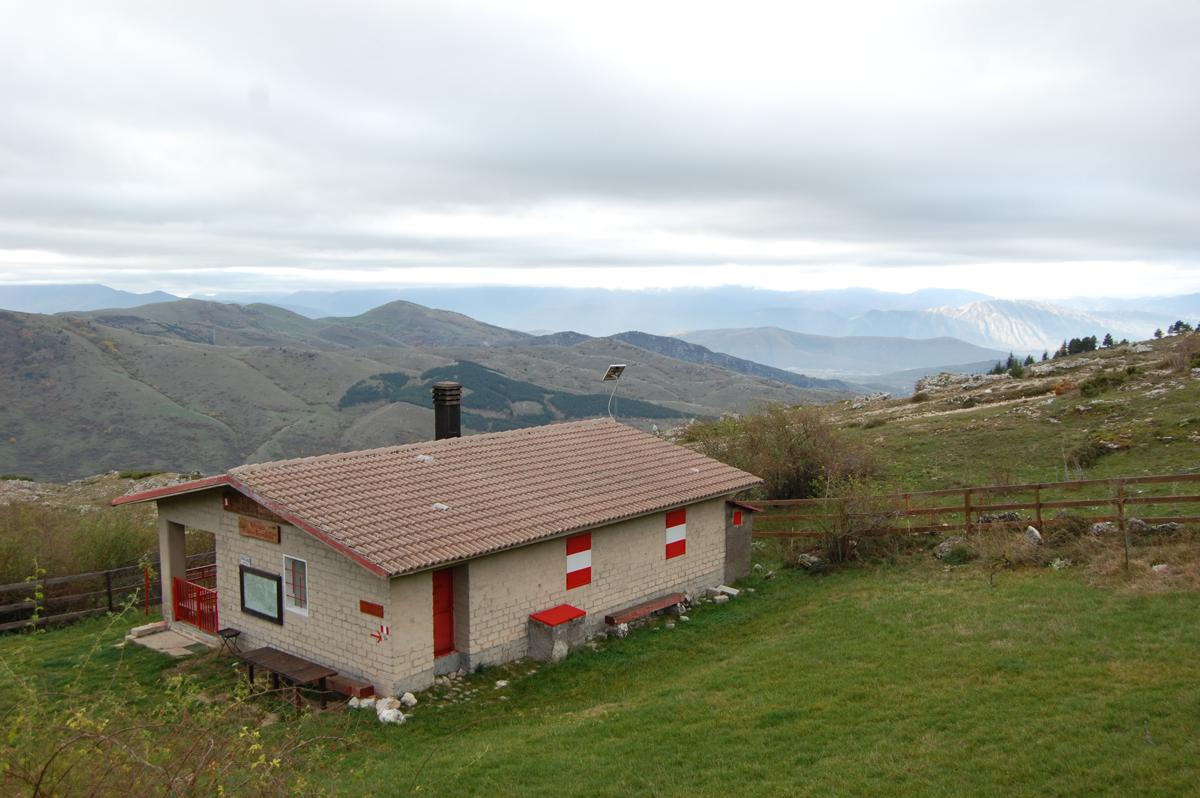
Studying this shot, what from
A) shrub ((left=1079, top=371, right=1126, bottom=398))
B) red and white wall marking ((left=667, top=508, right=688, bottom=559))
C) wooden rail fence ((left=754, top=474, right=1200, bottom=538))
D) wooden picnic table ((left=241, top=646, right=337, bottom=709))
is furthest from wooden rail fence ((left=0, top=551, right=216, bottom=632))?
shrub ((left=1079, top=371, right=1126, bottom=398))

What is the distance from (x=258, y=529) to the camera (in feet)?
50.3

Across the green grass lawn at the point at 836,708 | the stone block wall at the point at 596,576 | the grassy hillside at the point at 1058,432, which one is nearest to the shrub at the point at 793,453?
the grassy hillside at the point at 1058,432

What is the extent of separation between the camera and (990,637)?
501 inches

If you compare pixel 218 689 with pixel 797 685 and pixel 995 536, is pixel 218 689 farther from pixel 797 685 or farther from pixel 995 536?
pixel 995 536

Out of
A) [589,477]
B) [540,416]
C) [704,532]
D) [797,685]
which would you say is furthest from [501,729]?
[540,416]

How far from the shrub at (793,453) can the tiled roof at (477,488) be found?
583 cm

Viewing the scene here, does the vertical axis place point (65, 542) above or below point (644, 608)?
above

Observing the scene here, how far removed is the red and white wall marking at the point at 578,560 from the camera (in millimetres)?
16203

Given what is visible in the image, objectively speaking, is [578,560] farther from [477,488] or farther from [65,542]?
[65,542]

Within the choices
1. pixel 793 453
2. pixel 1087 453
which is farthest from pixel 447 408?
pixel 1087 453

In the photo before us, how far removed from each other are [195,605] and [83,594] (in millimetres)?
4454

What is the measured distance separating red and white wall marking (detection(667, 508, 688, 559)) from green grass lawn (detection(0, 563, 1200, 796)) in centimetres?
235

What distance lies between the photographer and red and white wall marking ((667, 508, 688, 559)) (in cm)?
1848

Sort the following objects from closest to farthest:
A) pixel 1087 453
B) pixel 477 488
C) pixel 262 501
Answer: pixel 262 501 < pixel 477 488 < pixel 1087 453
